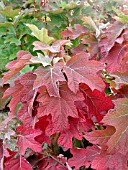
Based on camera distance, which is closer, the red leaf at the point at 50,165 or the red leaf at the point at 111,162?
the red leaf at the point at 111,162

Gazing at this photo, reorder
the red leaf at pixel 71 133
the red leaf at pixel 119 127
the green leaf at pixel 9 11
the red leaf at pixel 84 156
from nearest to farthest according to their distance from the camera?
1. the red leaf at pixel 119 127
2. the red leaf at pixel 71 133
3. the red leaf at pixel 84 156
4. the green leaf at pixel 9 11

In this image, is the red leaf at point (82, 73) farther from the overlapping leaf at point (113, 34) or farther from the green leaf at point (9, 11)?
the green leaf at point (9, 11)

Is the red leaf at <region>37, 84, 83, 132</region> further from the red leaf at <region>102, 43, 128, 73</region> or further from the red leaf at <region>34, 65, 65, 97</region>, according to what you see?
the red leaf at <region>102, 43, 128, 73</region>

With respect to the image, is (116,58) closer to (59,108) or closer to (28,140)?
(59,108)

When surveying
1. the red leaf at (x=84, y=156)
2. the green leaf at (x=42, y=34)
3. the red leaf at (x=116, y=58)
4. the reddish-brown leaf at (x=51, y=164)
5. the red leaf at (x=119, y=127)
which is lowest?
the reddish-brown leaf at (x=51, y=164)

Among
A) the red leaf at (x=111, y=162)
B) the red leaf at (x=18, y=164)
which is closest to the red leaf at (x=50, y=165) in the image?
the red leaf at (x=18, y=164)

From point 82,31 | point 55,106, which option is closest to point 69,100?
point 55,106

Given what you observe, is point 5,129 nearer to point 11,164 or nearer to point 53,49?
point 11,164
